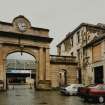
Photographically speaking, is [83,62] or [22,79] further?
[22,79]

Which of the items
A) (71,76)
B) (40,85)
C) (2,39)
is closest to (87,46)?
(71,76)

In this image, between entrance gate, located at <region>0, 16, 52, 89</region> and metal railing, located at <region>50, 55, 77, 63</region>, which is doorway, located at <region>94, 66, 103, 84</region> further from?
entrance gate, located at <region>0, 16, 52, 89</region>

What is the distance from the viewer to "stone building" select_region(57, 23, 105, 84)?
1539 inches

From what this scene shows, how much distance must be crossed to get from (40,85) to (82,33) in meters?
10.5

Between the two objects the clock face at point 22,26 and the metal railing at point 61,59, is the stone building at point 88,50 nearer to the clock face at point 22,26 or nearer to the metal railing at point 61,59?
the metal railing at point 61,59

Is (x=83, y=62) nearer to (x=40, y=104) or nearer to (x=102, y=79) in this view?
(x=102, y=79)

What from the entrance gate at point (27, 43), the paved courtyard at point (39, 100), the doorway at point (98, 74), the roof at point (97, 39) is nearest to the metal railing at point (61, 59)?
the entrance gate at point (27, 43)

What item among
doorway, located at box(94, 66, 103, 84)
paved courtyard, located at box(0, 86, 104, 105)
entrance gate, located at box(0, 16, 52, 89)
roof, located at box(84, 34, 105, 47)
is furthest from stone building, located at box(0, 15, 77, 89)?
paved courtyard, located at box(0, 86, 104, 105)

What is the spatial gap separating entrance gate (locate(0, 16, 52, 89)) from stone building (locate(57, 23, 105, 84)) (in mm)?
5575

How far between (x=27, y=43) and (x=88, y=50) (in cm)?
893

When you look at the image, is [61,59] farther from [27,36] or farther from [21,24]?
[21,24]

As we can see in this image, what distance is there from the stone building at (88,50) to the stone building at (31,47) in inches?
164

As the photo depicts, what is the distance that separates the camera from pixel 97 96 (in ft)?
72.2

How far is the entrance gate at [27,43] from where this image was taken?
3947 centimetres
